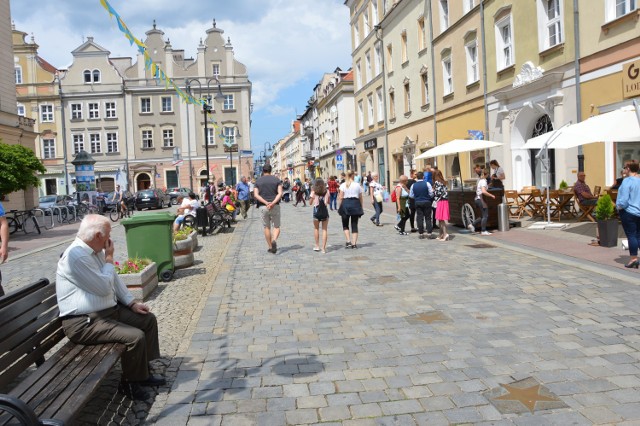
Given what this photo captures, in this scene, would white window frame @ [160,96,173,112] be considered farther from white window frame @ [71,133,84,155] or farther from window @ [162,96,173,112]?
white window frame @ [71,133,84,155]

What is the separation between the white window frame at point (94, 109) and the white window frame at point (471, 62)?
149 feet

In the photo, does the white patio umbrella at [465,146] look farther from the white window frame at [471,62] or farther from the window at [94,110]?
the window at [94,110]

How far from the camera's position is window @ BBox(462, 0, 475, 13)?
21.8 metres

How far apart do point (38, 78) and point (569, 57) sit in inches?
2142

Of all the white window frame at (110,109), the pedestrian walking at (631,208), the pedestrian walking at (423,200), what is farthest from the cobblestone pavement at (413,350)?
the white window frame at (110,109)

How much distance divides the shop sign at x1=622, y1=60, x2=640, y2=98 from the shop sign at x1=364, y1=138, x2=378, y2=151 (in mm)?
24303

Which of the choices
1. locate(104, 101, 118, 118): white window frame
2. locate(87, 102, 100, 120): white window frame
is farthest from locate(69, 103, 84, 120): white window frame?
locate(104, 101, 118, 118): white window frame

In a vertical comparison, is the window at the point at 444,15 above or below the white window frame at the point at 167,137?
above

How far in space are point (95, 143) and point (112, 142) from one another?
1736 millimetres

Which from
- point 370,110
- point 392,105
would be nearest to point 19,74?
point 370,110

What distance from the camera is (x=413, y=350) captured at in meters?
4.90

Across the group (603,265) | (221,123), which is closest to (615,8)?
(603,265)

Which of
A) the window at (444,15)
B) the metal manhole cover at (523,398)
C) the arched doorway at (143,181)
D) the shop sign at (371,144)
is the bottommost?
the metal manhole cover at (523,398)

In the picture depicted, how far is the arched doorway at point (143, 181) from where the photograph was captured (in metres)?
58.1
